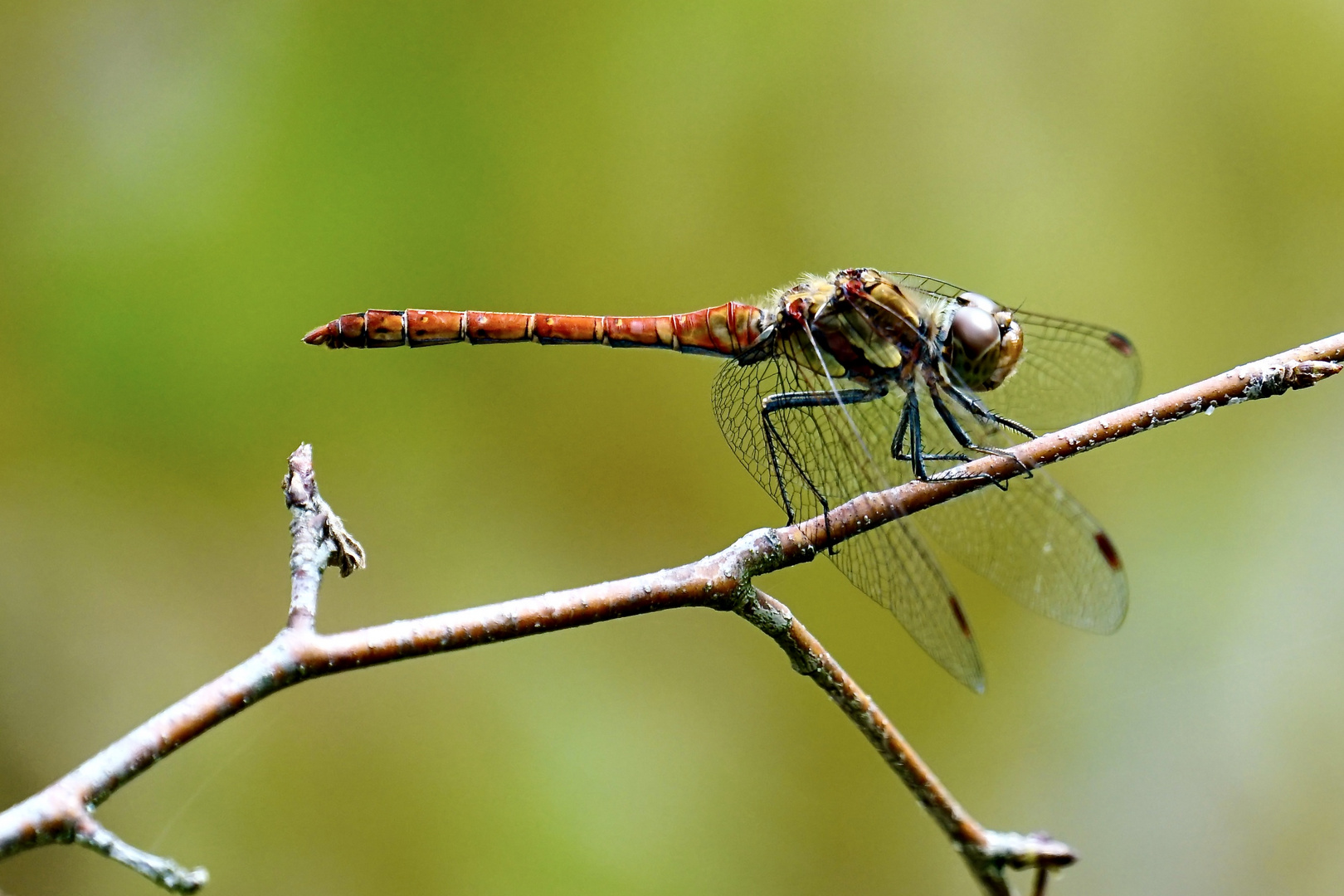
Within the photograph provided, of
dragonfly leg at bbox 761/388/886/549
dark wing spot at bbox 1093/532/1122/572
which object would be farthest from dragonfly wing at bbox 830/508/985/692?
dark wing spot at bbox 1093/532/1122/572

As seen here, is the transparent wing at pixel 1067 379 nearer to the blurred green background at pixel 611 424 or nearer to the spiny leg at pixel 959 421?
the spiny leg at pixel 959 421

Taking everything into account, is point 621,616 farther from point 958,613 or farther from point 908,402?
point 908,402

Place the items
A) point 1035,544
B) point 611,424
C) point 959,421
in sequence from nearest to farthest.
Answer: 1. point 959,421
2. point 1035,544
3. point 611,424

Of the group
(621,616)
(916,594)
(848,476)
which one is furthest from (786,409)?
(621,616)

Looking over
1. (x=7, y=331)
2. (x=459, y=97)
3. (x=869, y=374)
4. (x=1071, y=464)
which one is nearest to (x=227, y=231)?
(x=7, y=331)

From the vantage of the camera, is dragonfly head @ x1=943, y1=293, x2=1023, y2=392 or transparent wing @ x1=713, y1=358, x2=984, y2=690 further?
dragonfly head @ x1=943, y1=293, x2=1023, y2=392

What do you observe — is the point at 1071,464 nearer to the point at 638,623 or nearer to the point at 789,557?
the point at 638,623

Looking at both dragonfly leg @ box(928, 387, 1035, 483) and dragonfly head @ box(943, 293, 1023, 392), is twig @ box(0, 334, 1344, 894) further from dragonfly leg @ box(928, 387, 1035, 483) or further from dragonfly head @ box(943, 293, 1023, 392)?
dragonfly head @ box(943, 293, 1023, 392)
